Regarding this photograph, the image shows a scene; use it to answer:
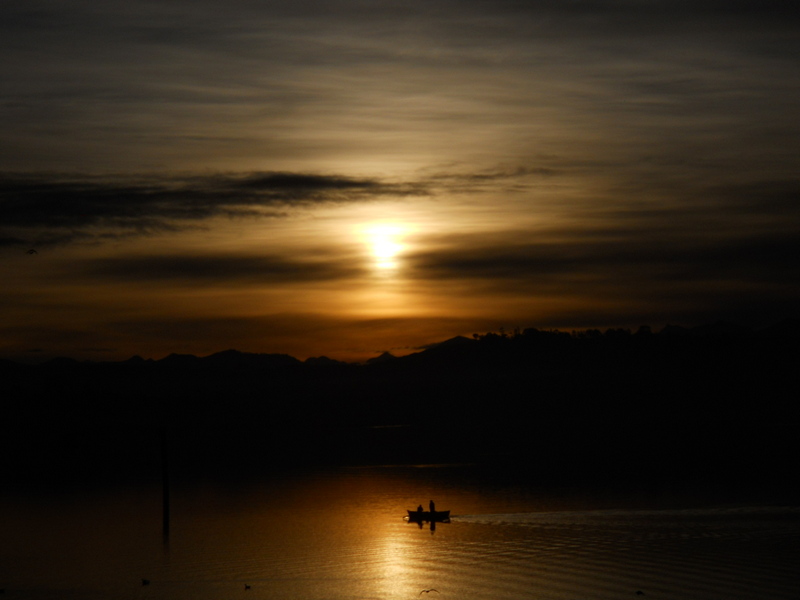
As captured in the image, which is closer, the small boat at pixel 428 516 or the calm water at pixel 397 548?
the calm water at pixel 397 548

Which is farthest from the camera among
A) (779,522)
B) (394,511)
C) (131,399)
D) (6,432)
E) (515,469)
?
(131,399)

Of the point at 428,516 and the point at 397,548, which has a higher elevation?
the point at 428,516

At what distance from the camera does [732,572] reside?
133 feet

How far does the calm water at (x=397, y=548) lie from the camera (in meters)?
39.2

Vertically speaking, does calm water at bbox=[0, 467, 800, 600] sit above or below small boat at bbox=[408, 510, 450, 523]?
below

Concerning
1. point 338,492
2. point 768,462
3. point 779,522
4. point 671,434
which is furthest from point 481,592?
point 671,434

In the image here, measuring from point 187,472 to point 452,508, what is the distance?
43.8 m

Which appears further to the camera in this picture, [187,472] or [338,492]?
[187,472]

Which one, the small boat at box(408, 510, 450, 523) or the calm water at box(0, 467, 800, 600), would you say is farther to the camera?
the small boat at box(408, 510, 450, 523)

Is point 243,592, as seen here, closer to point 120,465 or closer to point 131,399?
point 120,465

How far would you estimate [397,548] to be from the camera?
49500mm

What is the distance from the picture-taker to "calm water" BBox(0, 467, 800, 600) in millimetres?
39156

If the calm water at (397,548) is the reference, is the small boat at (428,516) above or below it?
above

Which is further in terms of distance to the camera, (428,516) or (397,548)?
(428,516)
